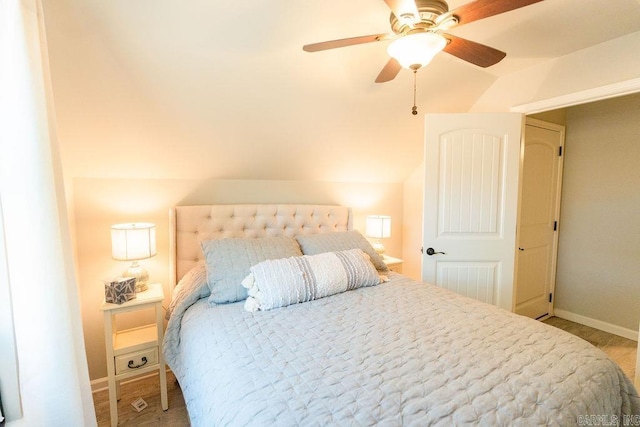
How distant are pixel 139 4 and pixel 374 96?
62.7 inches

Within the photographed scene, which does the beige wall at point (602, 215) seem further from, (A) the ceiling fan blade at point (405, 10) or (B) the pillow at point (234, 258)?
(B) the pillow at point (234, 258)

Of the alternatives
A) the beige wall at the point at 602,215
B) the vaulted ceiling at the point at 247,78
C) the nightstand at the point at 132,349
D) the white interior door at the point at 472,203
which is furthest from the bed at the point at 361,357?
the beige wall at the point at 602,215

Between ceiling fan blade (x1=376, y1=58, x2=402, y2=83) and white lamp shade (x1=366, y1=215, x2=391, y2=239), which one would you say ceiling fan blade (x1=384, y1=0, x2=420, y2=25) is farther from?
white lamp shade (x1=366, y1=215, x2=391, y2=239)

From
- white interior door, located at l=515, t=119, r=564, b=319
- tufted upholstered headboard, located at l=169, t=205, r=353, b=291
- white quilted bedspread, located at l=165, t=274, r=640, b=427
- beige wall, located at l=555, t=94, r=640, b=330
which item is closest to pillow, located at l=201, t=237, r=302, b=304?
white quilted bedspread, located at l=165, t=274, r=640, b=427

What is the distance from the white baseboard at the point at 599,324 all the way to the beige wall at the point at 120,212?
10.7 ft

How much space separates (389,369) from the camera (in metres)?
1.08

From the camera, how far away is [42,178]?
1.00 m

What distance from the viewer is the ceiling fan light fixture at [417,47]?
1233mm

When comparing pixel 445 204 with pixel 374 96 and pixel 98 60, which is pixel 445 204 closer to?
pixel 374 96

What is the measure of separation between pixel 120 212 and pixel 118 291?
63cm

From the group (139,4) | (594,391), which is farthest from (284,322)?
(139,4)

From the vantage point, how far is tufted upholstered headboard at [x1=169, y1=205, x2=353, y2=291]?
224 centimetres

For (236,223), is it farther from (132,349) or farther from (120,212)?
(132,349)

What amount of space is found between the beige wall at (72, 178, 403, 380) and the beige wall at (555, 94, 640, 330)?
3.04 metres
